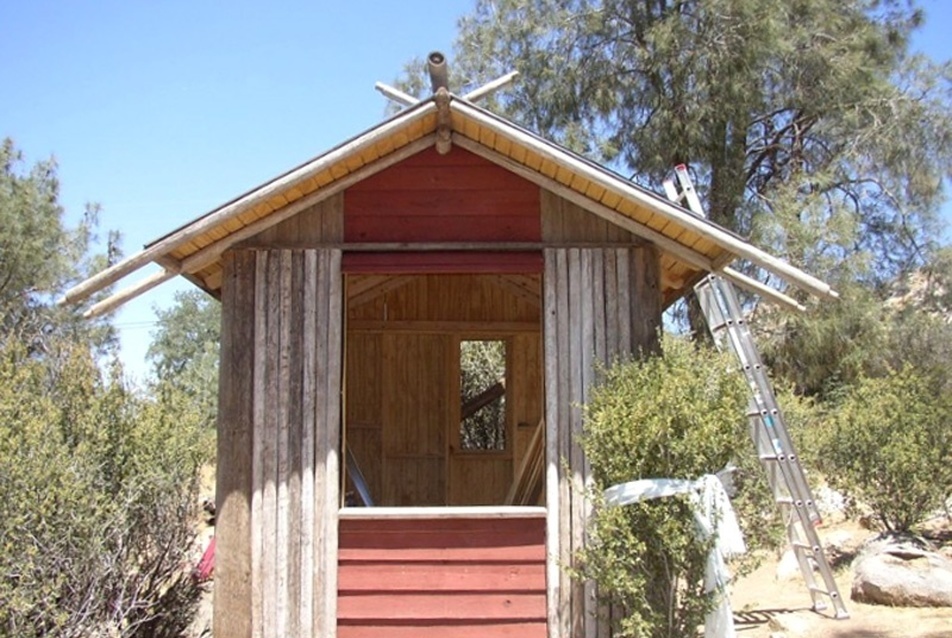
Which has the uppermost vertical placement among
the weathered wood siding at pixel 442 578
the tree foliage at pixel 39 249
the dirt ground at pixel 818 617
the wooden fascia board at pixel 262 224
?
the tree foliage at pixel 39 249

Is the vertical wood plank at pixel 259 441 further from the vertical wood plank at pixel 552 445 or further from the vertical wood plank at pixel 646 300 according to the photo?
the vertical wood plank at pixel 646 300

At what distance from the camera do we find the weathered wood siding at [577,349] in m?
6.36

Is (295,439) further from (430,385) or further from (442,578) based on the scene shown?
(430,385)

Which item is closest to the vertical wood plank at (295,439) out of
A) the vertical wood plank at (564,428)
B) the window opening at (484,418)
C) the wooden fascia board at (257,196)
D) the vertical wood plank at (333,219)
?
the vertical wood plank at (333,219)

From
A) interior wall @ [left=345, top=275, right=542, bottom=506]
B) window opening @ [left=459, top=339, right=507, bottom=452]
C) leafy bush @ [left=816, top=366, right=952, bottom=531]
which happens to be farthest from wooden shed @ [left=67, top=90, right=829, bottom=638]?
leafy bush @ [left=816, top=366, right=952, bottom=531]

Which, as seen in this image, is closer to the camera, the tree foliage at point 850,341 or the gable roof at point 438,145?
the gable roof at point 438,145

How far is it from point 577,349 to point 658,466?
1.06m

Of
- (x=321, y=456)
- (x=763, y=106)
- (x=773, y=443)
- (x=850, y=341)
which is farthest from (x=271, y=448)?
(x=763, y=106)

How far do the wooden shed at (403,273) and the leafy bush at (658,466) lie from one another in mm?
349

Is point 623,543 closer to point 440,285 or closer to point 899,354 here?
point 440,285

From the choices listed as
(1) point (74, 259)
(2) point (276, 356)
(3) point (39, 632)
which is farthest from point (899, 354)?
(1) point (74, 259)

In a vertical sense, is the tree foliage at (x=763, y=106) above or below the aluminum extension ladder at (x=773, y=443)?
above

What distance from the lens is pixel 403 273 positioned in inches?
264

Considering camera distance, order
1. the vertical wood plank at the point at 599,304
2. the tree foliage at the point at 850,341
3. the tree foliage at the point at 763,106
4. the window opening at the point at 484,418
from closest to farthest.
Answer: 1. the vertical wood plank at the point at 599,304
2. the window opening at the point at 484,418
3. the tree foliage at the point at 850,341
4. the tree foliage at the point at 763,106
